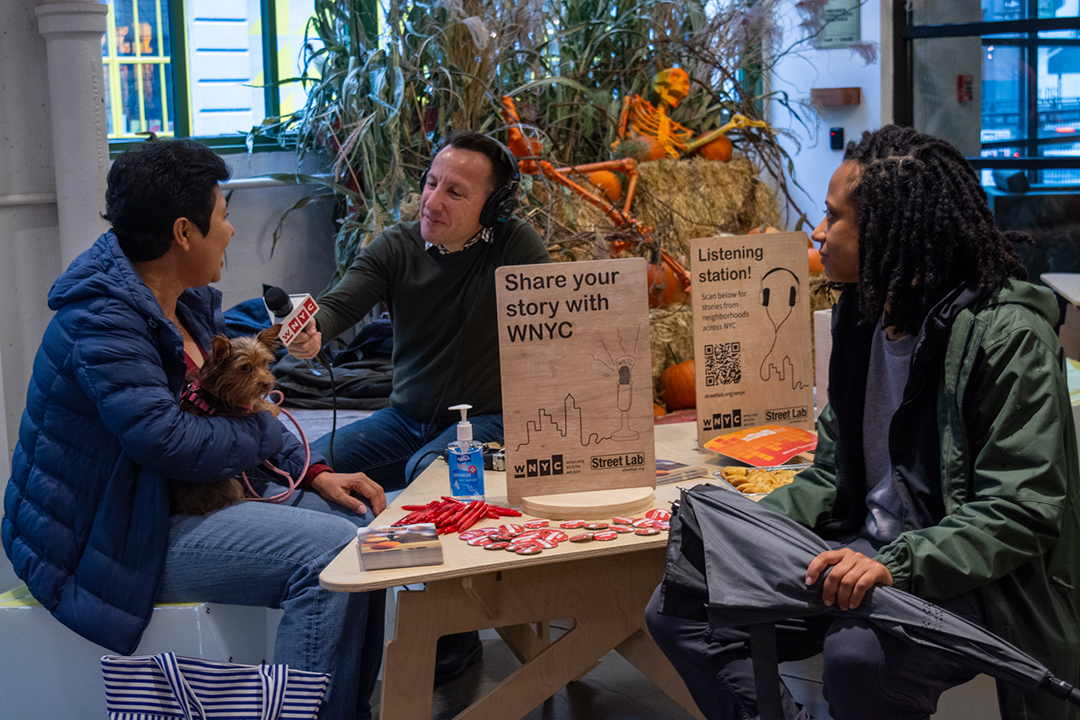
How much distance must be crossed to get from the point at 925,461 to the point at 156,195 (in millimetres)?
1566

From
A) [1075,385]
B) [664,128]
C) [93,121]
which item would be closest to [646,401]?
[1075,385]

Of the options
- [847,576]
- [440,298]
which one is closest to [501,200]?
[440,298]

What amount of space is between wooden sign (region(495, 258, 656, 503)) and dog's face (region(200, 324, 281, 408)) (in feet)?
1.68

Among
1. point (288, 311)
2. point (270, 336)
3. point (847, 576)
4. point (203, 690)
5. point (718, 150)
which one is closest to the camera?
point (847, 576)

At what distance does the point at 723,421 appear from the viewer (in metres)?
2.53

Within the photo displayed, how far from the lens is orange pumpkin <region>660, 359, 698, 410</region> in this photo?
16.1 ft

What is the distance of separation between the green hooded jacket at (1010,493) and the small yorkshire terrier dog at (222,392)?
1274mm

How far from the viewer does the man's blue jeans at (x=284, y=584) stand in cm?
202

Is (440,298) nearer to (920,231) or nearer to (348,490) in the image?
(348,490)

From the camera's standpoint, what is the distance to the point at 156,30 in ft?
20.0

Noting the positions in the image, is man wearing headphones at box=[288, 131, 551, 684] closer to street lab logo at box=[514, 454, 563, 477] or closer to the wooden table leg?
street lab logo at box=[514, 454, 563, 477]

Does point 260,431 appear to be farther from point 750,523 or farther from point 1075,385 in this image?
point 1075,385

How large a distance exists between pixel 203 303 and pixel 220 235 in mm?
234

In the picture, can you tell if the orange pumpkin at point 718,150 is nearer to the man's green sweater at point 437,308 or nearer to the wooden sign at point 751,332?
the man's green sweater at point 437,308
